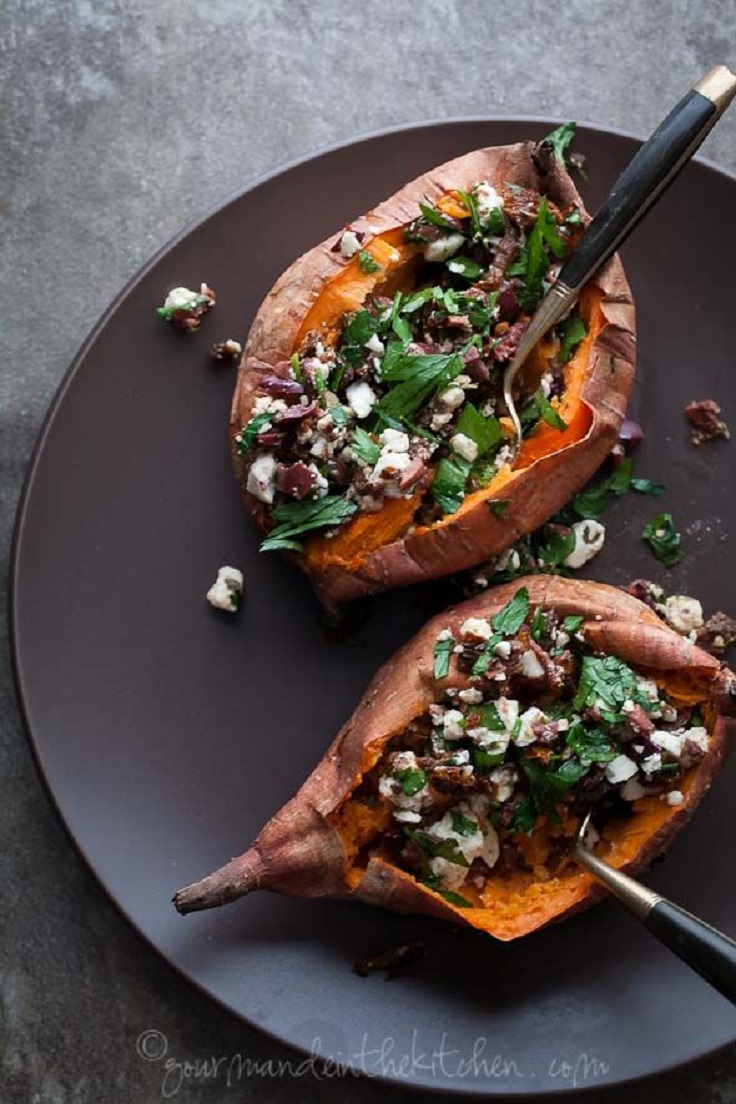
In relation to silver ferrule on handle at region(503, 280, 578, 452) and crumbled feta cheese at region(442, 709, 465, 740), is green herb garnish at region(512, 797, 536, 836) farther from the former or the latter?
silver ferrule on handle at region(503, 280, 578, 452)

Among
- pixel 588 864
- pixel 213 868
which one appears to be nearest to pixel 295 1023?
pixel 213 868

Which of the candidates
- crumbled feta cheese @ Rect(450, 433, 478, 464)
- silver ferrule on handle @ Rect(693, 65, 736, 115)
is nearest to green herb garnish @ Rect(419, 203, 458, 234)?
crumbled feta cheese @ Rect(450, 433, 478, 464)

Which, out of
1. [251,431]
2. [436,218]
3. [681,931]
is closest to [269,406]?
[251,431]

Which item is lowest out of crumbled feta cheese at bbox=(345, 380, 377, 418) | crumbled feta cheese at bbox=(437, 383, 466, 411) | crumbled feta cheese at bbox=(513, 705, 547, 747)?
crumbled feta cheese at bbox=(513, 705, 547, 747)

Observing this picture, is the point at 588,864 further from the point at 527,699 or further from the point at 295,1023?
the point at 295,1023

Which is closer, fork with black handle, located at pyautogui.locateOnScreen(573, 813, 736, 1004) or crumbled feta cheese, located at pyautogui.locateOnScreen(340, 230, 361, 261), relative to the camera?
fork with black handle, located at pyautogui.locateOnScreen(573, 813, 736, 1004)

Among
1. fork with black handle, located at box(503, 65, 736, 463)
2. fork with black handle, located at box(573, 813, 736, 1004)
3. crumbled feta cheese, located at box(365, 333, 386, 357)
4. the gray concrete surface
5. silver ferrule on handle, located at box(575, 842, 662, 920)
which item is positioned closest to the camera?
fork with black handle, located at box(573, 813, 736, 1004)

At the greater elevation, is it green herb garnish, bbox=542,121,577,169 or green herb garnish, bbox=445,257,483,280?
green herb garnish, bbox=542,121,577,169
